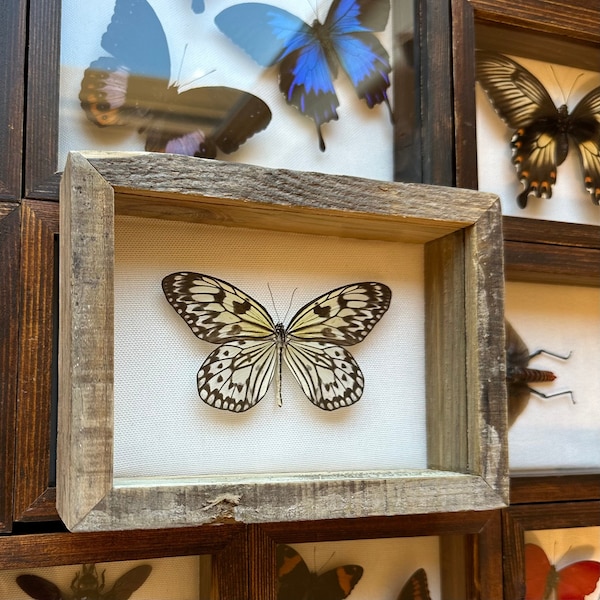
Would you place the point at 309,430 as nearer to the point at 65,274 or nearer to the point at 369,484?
the point at 369,484

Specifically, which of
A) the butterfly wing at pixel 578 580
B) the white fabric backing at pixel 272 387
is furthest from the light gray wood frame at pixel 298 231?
the butterfly wing at pixel 578 580

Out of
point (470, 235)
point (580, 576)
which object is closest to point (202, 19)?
point (470, 235)

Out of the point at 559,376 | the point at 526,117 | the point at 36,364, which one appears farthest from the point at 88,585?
the point at 526,117

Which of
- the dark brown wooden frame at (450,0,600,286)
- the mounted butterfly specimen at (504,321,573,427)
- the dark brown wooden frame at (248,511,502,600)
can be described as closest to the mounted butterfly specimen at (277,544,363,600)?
the dark brown wooden frame at (248,511,502,600)

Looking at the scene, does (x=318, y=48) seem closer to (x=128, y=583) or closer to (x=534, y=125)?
(x=534, y=125)

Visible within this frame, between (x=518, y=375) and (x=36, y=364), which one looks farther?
(x=518, y=375)

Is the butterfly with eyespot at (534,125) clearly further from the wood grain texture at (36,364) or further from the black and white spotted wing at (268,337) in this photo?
the wood grain texture at (36,364)
